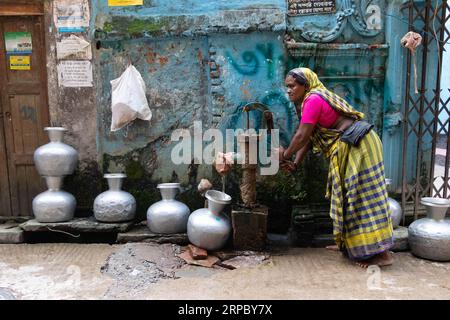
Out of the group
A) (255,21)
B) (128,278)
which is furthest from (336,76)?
(128,278)

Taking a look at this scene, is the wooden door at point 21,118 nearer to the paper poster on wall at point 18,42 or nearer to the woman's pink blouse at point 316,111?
the paper poster on wall at point 18,42

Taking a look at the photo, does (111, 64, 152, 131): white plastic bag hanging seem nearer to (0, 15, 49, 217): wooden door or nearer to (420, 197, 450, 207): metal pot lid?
(0, 15, 49, 217): wooden door

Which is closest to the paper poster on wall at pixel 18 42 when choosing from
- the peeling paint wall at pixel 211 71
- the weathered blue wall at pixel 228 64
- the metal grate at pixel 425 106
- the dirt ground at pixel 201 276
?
the peeling paint wall at pixel 211 71

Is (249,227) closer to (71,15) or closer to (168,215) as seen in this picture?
(168,215)

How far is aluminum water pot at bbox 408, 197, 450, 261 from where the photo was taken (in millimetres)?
3801

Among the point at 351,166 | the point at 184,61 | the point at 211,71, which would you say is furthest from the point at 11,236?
the point at 351,166

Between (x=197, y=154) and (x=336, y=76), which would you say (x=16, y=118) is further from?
(x=336, y=76)

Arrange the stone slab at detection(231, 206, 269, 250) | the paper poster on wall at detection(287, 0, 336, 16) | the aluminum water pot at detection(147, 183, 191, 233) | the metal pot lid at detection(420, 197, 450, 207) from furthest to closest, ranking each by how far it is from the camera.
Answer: the paper poster on wall at detection(287, 0, 336, 16)
the aluminum water pot at detection(147, 183, 191, 233)
the stone slab at detection(231, 206, 269, 250)
the metal pot lid at detection(420, 197, 450, 207)

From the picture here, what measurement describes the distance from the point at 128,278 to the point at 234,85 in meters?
2.30

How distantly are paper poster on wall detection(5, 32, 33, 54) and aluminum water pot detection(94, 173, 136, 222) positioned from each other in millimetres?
1807

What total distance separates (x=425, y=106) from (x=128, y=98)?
3.25 meters

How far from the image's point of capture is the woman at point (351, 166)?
11.9 feet

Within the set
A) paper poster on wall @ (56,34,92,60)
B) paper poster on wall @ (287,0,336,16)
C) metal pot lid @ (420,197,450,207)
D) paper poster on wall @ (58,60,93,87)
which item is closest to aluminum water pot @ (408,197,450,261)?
metal pot lid @ (420,197,450,207)

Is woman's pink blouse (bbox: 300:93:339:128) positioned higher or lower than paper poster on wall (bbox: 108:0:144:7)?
lower
